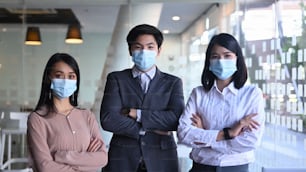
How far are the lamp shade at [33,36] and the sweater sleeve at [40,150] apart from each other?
3952 mm

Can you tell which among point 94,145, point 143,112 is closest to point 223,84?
point 143,112

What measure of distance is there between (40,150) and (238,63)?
2.83ft

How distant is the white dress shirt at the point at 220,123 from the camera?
1.86 metres

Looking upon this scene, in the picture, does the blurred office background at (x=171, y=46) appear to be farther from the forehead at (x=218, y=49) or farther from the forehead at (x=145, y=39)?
the forehead at (x=218, y=49)

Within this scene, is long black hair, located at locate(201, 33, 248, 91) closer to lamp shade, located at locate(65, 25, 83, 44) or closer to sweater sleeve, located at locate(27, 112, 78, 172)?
sweater sleeve, located at locate(27, 112, 78, 172)

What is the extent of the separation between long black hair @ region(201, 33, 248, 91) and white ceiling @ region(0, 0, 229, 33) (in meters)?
3.04

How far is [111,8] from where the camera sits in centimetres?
528

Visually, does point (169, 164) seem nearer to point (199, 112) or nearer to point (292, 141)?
point (199, 112)

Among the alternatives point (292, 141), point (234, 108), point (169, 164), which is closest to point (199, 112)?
point (234, 108)

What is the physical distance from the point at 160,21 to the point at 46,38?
60.2 inches

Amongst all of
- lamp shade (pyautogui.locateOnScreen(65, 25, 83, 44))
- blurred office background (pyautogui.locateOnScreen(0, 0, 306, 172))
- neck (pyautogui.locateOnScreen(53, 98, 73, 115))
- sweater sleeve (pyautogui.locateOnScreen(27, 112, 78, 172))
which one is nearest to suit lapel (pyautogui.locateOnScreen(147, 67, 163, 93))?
neck (pyautogui.locateOnScreen(53, 98, 73, 115))

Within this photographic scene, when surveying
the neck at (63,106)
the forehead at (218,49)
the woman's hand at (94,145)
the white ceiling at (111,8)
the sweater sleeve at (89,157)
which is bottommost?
the sweater sleeve at (89,157)

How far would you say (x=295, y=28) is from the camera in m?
4.04

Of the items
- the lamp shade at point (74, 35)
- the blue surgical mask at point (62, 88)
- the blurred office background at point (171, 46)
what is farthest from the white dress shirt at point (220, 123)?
the lamp shade at point (74, 35)
